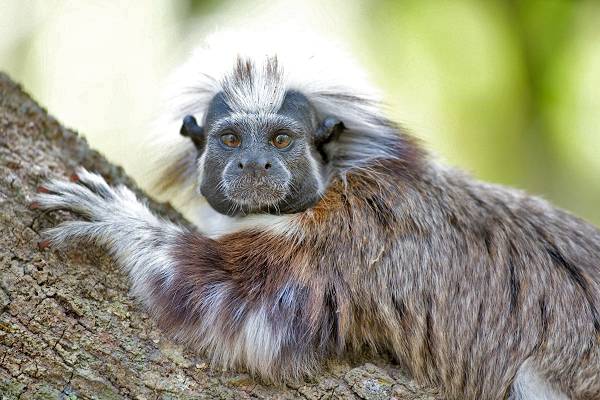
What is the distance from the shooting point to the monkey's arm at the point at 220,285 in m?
5.80

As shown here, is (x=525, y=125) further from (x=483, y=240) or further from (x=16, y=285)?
(x=16, y=285)

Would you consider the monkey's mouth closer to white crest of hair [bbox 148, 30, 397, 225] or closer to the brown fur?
the brown fur

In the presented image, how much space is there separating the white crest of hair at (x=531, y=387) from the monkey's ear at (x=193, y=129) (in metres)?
3.41

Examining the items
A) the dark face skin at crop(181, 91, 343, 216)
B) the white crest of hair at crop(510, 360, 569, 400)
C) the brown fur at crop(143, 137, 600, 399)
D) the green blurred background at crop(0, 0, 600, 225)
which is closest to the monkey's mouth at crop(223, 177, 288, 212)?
the dark face skin at crop(181, 91, 343, 216)

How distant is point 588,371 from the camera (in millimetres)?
6223

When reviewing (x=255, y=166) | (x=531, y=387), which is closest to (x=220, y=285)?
(x=255, y=166)

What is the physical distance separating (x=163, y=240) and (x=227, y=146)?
1025mm

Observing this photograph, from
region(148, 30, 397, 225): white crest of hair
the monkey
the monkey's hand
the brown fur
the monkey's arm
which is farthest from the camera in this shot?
region(148, 30, 397, 225): white crest of hair

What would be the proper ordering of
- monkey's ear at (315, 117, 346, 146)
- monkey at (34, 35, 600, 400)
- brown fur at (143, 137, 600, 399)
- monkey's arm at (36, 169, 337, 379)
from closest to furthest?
monkey's arm at (36, 169, 337, 379), monkey at (34, 35, 600, 400), brown fur at (143, 137, 600, 399), monkey's ear at (315, 117, 346, 146)

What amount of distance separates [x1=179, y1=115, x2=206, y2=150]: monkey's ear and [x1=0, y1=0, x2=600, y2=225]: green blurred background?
7.99m

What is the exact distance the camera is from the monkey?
609 centimetres

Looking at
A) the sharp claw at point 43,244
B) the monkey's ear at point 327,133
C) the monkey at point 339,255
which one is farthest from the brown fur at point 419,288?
the sharp claw at point 43,244

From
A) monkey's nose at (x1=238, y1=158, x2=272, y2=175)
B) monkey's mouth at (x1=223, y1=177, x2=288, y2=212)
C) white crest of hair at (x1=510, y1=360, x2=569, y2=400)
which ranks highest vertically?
monkey's nose at (x1=238, y1=158, x2=272, y2=175)

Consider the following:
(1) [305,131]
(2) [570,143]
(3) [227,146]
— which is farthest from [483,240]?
(2) [570,143]
